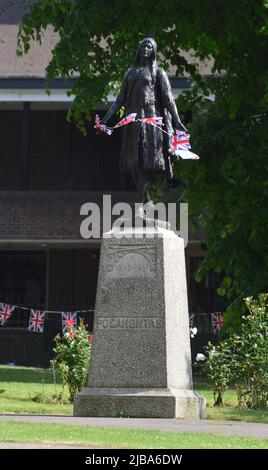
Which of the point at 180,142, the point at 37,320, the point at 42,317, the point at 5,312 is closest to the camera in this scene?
the point at 180,142

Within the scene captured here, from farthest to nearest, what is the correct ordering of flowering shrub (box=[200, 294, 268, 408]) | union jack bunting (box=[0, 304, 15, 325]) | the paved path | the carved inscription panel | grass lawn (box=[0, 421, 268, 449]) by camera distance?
union jack bunting (box=[0, 304, 15, 325]), flowering shrub (box=[200, 294, 268, 408]), the carved inscription panel, the paved path, grass lawn (box=[0, 421, 268, 449])

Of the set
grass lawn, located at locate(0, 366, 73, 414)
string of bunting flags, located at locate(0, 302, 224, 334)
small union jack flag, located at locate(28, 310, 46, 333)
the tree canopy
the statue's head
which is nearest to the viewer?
the statue's head

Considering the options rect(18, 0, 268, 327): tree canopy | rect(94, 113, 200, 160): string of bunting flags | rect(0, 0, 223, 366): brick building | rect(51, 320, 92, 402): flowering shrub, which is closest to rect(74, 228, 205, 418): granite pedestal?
rect(94, 113, 200, 160): string of bunting flags

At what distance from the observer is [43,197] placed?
29453 millimetres

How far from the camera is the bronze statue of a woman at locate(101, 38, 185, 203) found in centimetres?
1278

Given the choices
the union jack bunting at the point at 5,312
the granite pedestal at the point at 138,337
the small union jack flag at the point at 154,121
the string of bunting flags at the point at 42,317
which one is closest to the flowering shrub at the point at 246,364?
the granite pedestal at the point at 138,337

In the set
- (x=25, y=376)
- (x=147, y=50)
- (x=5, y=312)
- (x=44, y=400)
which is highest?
(x=147, y=50)

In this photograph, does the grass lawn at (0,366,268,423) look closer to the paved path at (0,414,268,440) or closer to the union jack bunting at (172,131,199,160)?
the paved path at (0,414,268,440)

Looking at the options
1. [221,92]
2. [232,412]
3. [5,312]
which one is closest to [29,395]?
[232,412]

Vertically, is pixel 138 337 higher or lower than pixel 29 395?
higher

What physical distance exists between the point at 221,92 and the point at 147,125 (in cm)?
777

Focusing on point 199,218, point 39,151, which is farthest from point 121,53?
point 39,151

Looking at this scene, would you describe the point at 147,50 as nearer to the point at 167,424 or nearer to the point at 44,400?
the point at 167,424

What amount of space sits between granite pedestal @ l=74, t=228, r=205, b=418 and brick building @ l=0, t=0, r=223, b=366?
16.5 m
